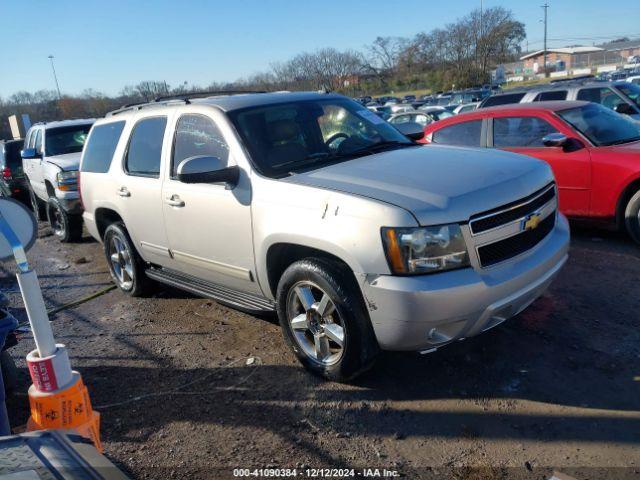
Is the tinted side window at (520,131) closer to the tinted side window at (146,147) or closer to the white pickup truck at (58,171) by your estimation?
the tinted side window at (146,147)

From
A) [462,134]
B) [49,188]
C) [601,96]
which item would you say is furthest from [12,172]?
[601,96]

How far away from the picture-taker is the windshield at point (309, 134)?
3959 mm

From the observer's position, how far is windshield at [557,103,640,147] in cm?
624

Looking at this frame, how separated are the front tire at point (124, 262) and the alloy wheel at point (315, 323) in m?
2.52

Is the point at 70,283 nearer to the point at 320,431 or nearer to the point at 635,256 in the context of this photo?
the point at 320,431

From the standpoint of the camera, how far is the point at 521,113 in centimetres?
681

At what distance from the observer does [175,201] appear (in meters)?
4.43

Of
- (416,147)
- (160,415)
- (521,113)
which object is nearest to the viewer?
(160,415)

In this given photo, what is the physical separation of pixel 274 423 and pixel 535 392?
64.4 inches

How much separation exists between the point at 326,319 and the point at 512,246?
1262 mm

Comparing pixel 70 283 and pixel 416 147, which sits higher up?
pixel 416 147

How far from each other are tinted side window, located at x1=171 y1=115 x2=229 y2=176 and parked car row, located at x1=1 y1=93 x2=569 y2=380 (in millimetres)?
15

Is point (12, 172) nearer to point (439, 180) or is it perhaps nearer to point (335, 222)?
point (335, 222)

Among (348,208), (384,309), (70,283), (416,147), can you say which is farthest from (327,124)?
(70,283)
